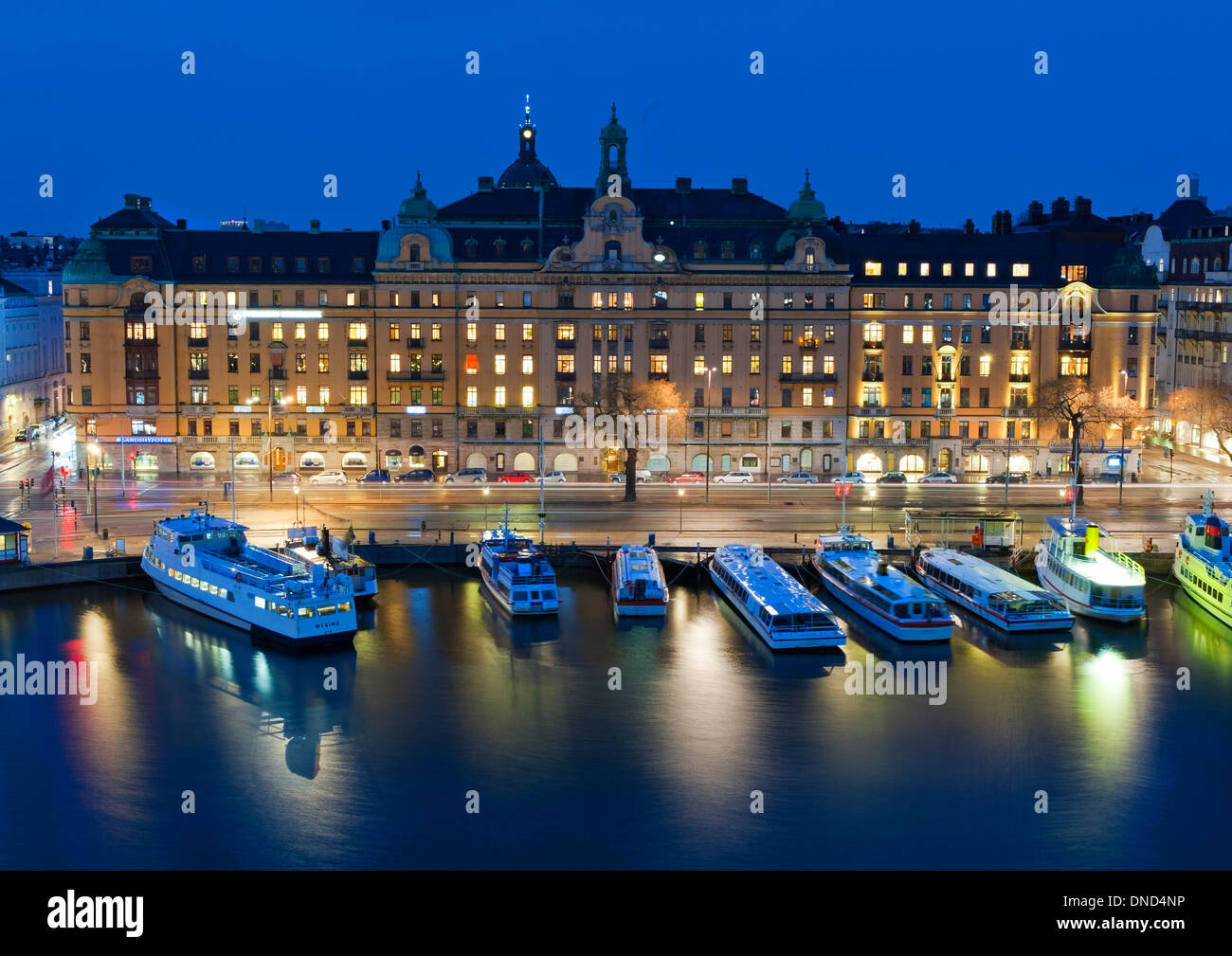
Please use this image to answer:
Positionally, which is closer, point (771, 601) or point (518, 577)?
point (771, 601)

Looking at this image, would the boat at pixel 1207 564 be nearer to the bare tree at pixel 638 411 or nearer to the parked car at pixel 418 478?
the bare tree at pixel 638 411

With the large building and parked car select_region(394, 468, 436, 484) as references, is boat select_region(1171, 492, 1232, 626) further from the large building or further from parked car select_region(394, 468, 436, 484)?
parked car select_region(394, 468, 436, 484)

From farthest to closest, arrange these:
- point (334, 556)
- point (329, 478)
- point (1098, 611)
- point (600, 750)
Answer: point (329, 478)
point (334, 556)
point (1098, 611)
point (600, 750)

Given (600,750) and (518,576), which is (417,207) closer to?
(518,576)

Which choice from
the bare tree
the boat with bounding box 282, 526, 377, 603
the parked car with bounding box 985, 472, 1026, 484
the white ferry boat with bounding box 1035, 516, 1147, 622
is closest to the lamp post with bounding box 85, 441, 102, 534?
the boat with bounding box 282, 526, 377, 603

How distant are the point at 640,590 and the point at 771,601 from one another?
6.00m

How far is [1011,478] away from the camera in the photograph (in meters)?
104

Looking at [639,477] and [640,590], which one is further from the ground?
[639,477]

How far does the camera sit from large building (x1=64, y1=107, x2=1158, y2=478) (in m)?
108

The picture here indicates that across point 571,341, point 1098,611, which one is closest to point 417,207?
point 571,341

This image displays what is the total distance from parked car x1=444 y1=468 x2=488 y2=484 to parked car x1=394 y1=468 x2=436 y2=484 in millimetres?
1035

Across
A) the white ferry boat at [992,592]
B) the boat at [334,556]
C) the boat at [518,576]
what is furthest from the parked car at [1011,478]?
the boat at [334,556]

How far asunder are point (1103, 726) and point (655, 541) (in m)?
29.3
